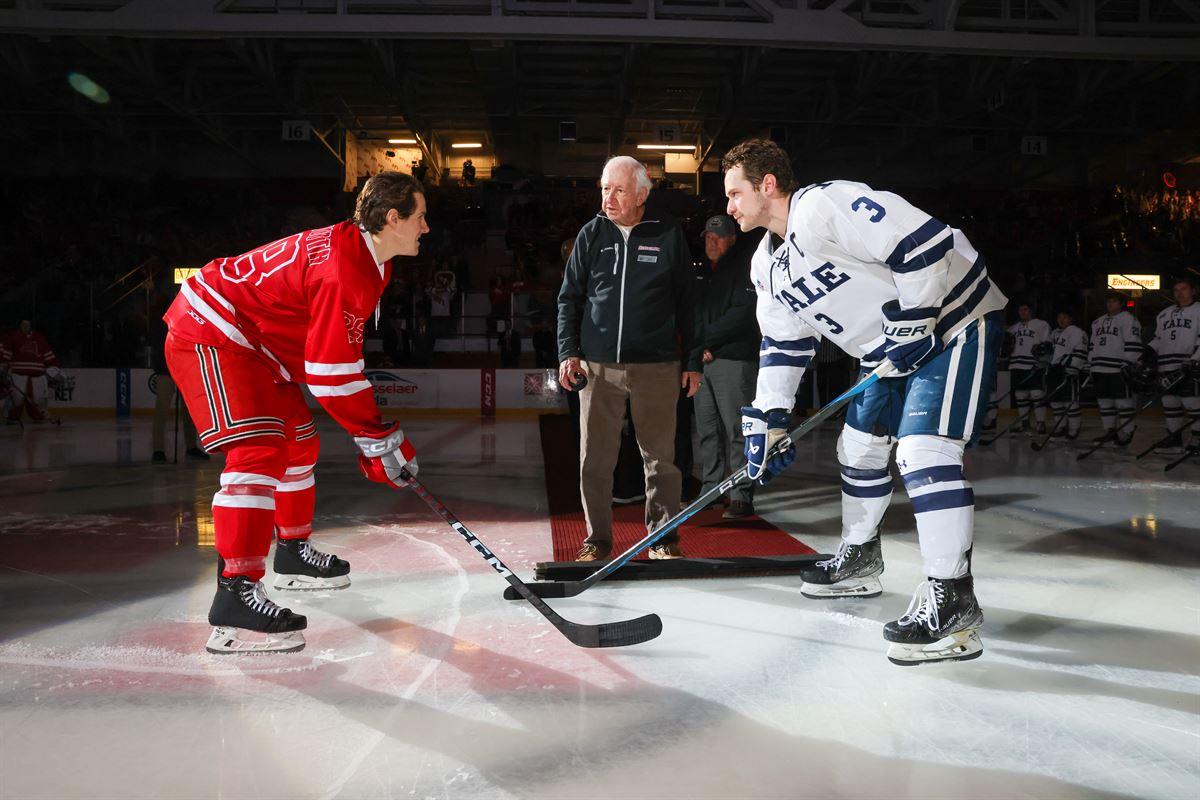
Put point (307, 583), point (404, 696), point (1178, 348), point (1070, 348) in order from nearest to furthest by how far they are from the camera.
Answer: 1. point (404, 696)
2. point (307, 583)
3. point (1178, 348)
4. point (1070, 348)

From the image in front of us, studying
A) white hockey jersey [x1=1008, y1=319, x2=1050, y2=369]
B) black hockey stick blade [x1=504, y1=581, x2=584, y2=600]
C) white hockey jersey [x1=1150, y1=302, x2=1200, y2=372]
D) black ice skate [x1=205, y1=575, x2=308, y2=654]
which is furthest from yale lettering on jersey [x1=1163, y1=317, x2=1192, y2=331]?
black ice skate [x1=205, y1=575, x2=308, y2=654]

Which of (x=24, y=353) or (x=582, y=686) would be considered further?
(x=24, y=353)

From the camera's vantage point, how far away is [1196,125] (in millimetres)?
18391

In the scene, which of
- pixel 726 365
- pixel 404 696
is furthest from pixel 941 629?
pixel 726 365

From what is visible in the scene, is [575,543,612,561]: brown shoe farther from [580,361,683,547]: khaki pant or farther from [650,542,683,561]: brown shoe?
[650,542,683,561]: brown shoe

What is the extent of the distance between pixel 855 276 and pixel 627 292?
104 cm

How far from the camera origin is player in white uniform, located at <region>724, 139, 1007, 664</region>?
Answer: 2400 millimetres

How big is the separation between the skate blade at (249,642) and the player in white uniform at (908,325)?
1.41 meters

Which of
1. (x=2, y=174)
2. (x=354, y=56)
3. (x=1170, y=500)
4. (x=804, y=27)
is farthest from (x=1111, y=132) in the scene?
(x=2, y=174)

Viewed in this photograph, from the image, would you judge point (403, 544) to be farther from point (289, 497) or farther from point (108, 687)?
point (108, 687)

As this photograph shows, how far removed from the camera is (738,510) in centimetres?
447

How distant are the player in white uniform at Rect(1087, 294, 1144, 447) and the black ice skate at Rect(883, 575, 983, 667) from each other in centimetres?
707

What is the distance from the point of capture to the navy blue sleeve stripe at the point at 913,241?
2381 millimetres

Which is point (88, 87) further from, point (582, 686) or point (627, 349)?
point (582, 686)
